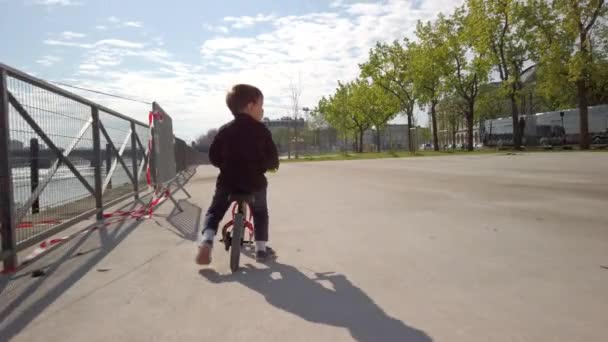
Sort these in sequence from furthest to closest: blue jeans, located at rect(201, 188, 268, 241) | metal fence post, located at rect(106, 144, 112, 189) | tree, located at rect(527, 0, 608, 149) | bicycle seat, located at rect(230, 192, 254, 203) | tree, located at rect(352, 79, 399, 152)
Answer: tree, located at rect(352, 79, 399, 152)
tree, located at rect(527, 0, 608, 149)
metal fence post, located at rect(106, 144, 112, 189)
blue jeans, located at rect(201, 188, 268, 241)
bicycle seat, located at rect(230, 192, 254, 203)

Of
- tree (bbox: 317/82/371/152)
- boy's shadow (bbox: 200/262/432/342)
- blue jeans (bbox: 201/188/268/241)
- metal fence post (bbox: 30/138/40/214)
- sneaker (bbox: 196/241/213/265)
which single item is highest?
tree (bbox: 317/82/371/152)

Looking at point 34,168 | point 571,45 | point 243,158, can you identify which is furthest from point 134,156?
point 571,45

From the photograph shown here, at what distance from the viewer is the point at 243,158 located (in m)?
3.79

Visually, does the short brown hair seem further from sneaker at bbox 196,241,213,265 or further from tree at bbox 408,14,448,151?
tree at bbox 408,14,448,151

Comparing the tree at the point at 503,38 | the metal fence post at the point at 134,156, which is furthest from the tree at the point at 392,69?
the metal fence post at the point at 134,156

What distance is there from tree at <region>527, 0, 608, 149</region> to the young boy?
31665 mm

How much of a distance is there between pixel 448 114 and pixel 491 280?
215 feet

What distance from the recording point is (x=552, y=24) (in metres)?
31.5

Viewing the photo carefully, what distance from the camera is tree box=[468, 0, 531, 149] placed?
108 ft

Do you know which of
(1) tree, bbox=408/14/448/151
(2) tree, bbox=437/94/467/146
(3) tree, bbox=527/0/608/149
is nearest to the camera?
(3) tree, bbox=527/0/608/149

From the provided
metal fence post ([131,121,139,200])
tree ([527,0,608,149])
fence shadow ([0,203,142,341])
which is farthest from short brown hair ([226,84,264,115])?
tree ([527,0,608,149])

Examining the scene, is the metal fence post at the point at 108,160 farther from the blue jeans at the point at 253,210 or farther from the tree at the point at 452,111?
the tree at the point at 452,111

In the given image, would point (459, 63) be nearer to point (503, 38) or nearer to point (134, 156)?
point (503, 38)

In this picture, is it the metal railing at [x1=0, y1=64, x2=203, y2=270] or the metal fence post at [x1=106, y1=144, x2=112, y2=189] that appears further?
the metal fence post at [x1=106, y1=144, x2=112, y2=189]
